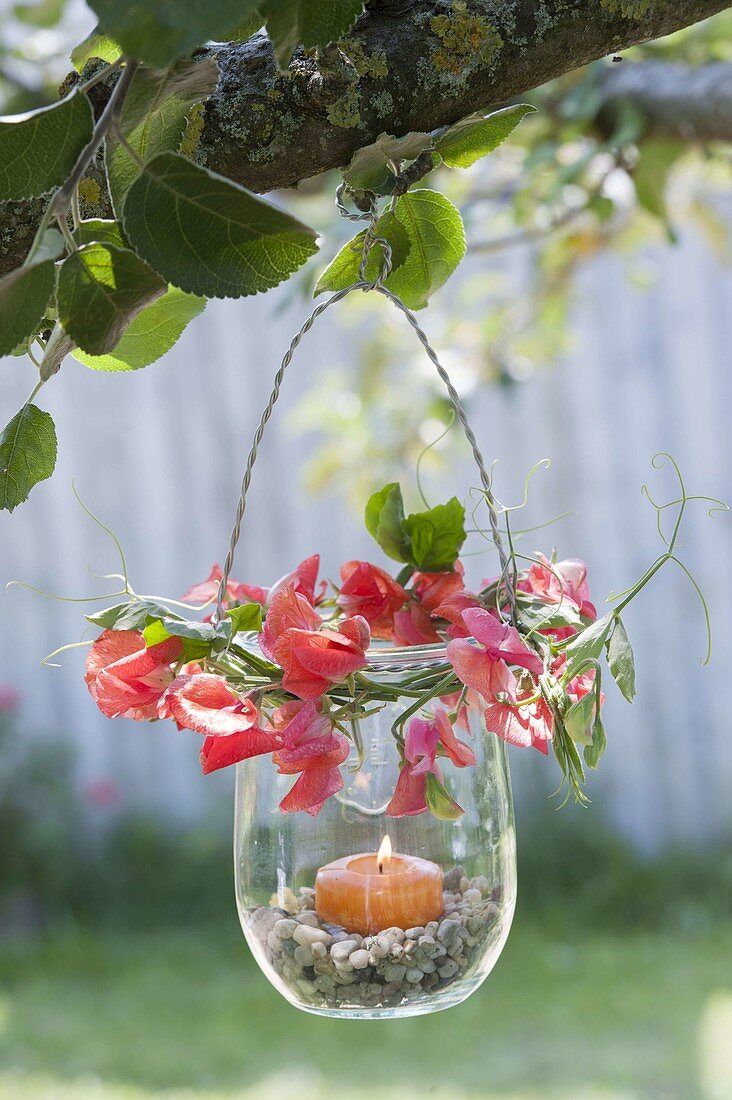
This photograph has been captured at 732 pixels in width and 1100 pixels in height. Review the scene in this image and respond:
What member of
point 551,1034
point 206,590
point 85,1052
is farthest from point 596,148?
point 85,1052

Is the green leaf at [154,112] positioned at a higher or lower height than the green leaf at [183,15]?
higher

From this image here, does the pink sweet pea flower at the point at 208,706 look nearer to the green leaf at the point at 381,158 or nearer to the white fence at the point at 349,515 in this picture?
the green leaf at the point at 381,158

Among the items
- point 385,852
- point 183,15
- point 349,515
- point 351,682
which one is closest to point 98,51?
point 183,15

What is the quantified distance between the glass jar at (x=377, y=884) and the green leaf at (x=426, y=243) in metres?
0.22

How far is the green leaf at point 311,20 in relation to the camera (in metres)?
0.36

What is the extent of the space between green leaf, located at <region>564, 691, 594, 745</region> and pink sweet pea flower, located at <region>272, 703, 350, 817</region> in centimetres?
11

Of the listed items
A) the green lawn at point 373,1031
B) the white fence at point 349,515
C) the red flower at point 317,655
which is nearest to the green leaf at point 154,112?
the red flower at point 317,655

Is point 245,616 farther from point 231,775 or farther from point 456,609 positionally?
point 231,775

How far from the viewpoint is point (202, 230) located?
1.23 feet

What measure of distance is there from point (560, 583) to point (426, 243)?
20 centimetres

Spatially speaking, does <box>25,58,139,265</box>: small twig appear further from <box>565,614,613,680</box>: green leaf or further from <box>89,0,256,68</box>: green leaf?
<box>565,614,613,680</box>: green leaf

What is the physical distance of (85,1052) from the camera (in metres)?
2.37

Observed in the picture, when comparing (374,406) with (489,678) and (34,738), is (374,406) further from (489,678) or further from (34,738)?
(34,738)

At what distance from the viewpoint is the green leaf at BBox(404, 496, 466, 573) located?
715mm
